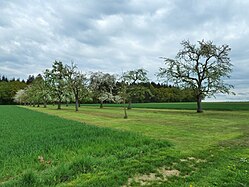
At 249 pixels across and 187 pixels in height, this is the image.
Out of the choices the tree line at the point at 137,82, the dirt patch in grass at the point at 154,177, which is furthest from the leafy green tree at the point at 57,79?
the dirt patch in grass at the point at 154,177

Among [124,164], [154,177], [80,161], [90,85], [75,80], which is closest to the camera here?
[154,177]

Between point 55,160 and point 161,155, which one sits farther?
point 161,155

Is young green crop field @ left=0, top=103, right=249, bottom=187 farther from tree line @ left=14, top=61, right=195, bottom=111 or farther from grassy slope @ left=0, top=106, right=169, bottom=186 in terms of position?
tree line @ left=14, top=61, right=195, bottom=111

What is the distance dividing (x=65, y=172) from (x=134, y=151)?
3147 millimetres

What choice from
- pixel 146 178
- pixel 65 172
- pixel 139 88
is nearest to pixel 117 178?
pixel 146 178

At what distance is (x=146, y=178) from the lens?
5.83m

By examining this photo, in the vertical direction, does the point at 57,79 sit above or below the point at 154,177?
above

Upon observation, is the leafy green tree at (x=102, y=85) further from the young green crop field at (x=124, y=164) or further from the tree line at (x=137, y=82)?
the young green crop field at (x=124, y=164)

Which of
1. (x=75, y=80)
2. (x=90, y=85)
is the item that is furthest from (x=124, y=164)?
(x=90, y=85)

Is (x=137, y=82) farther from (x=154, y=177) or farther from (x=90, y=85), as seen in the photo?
(x=154, y=177)

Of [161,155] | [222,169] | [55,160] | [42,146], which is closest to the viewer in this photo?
[222,169]

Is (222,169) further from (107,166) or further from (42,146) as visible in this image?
(42,146)

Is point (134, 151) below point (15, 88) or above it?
below

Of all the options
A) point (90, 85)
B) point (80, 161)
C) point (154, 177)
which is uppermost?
point (90, 85)
